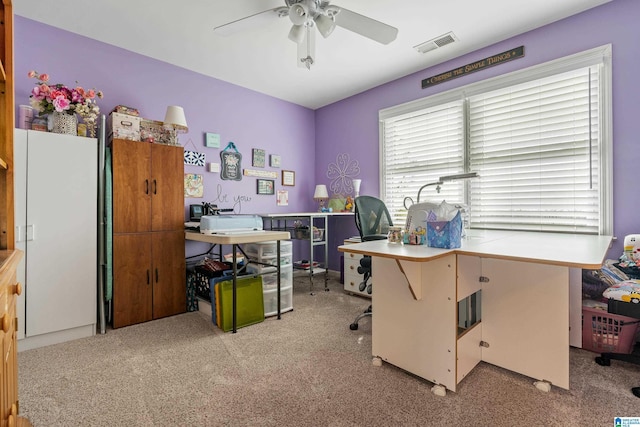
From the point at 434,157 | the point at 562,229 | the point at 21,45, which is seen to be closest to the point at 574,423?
the point at 562,229

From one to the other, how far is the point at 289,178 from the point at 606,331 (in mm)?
3557

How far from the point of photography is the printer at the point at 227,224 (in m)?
2.61

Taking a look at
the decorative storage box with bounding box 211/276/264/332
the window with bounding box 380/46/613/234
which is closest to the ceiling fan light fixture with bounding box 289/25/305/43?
the window with bounding box 380/46/613/234

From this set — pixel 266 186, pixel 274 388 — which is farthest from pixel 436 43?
pixel 274 388

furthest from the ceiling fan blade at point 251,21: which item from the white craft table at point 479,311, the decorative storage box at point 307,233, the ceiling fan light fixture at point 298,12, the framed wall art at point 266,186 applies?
Answer: the decorative storage box at point 307,233

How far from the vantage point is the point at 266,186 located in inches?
162

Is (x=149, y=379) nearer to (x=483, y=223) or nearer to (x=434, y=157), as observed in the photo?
(x=483, y=223)

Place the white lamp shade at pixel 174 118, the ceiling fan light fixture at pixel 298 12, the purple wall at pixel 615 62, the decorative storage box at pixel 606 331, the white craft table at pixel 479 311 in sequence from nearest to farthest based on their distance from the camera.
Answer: the white craft table at pixel 479 311
the decorative storage box at pixel 606 331
the ceiling fan light fixture at pixel 298 12
the purple wall at pixel 615 62
the white lamp shade at pixel 174 118

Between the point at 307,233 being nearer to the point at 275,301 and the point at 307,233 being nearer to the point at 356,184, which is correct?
the point at 356,184

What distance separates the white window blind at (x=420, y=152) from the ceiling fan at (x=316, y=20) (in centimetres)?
141

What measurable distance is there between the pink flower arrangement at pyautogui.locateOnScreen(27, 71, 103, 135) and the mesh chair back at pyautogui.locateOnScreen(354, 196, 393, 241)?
2310mm

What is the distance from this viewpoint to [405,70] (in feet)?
11.4

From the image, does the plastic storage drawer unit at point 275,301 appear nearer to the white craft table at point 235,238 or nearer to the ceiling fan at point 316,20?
the white craft table at point 235,238

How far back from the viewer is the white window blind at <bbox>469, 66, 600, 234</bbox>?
246cm
